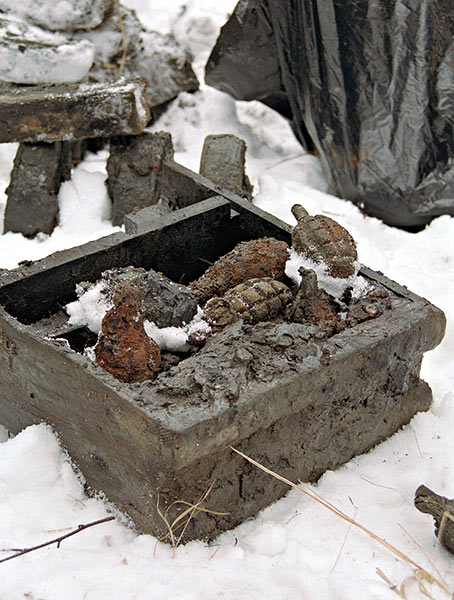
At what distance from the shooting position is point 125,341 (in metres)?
2.64

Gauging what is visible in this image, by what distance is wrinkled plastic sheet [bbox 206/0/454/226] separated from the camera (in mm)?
4164

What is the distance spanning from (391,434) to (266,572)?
0.79 m

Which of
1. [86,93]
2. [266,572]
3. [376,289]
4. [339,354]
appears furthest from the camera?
[86,93]

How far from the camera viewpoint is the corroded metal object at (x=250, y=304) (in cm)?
284

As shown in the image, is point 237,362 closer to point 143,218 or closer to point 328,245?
point 328,245

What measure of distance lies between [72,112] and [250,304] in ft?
5.81

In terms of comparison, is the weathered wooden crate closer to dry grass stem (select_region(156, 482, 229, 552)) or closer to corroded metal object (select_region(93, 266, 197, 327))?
dry grass stem (select_region(156, 482, 229, 552))

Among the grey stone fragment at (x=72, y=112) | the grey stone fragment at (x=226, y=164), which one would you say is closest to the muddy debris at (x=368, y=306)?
the grey stone fragment at (x=226, y=164)

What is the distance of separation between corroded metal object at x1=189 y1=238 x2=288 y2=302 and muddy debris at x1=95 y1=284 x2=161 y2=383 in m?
0.46

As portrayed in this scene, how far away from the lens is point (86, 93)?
4.15m

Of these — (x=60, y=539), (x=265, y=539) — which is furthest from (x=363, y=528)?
(x=60, y=539)

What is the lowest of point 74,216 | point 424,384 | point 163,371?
point 74,216

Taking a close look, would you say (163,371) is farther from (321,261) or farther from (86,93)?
(86,93)

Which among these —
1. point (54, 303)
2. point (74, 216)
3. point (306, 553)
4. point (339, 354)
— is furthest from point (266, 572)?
point (74, 216)
